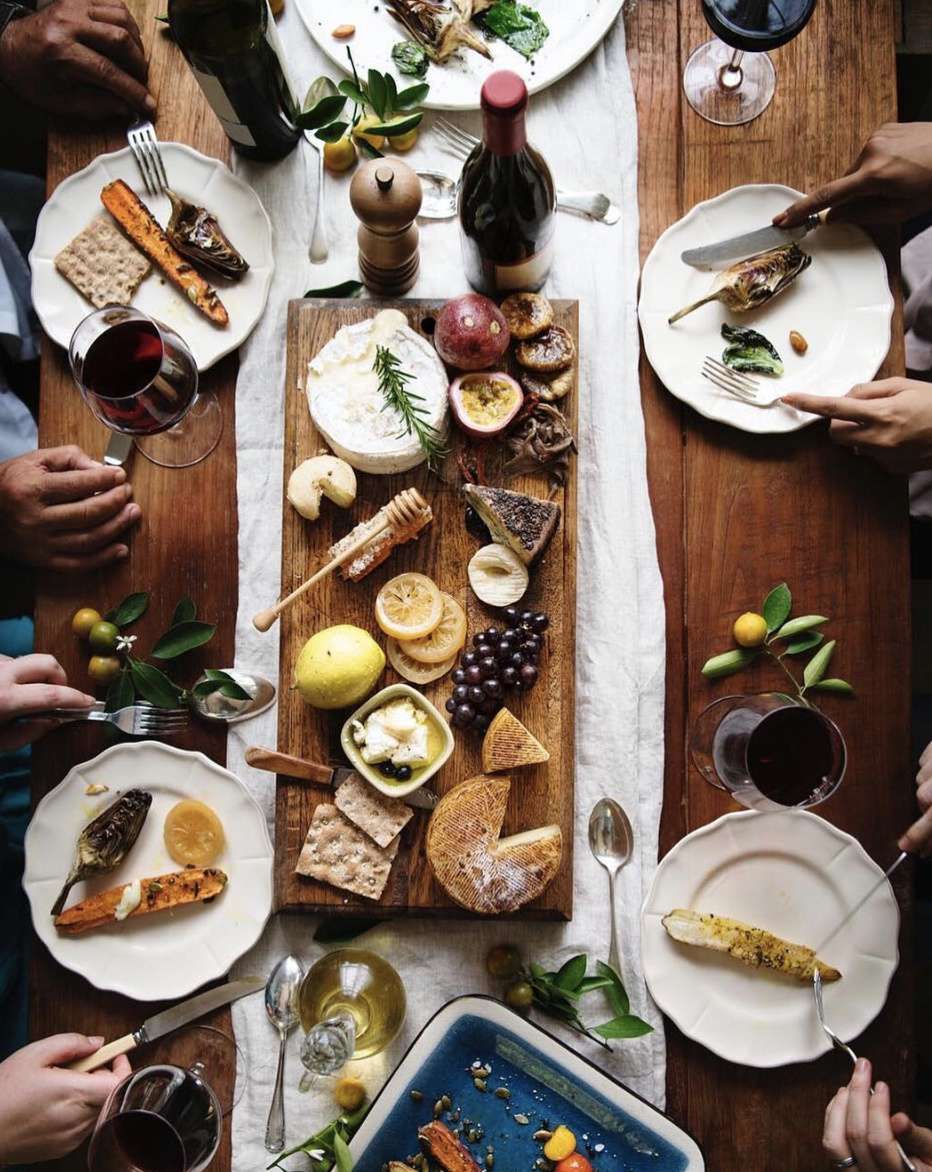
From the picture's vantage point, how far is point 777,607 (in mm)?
1815

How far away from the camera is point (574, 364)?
185 cm

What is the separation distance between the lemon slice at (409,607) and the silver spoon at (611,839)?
0.42 metres

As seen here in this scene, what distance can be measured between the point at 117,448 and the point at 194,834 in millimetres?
740

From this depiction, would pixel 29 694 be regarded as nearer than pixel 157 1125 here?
No

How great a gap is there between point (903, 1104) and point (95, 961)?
4.87ft

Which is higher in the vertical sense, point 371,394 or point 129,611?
point 371,394

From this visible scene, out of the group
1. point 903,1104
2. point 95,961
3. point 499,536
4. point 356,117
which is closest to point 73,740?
point 95,961

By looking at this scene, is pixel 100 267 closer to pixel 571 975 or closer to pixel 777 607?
pixel 777 607

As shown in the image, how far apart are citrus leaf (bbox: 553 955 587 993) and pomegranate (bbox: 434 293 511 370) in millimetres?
1082

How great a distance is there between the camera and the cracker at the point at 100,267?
1.86 meters

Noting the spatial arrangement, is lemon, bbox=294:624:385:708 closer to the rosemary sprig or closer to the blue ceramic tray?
the rosemary sprig

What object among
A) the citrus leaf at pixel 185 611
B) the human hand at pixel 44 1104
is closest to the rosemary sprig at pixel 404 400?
the citrus leaf at pixel 185 611

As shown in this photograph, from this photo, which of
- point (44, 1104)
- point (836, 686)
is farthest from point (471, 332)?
point (44, 1104)

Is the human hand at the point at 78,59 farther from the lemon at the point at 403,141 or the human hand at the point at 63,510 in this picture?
the human hand at the point at 63,510
